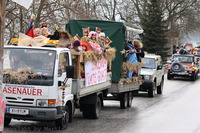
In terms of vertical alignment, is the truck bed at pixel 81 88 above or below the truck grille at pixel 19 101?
above

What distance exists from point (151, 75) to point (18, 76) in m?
10.7

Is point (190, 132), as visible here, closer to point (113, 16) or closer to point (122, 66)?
point (122, 66)

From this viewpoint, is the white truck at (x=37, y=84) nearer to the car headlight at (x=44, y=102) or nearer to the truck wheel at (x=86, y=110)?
the car headlight at (x=44, y=102)

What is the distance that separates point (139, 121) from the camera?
11570 millimetres

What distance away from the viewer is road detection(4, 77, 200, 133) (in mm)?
9945

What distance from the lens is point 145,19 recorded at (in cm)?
4428

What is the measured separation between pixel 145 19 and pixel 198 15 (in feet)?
45.5

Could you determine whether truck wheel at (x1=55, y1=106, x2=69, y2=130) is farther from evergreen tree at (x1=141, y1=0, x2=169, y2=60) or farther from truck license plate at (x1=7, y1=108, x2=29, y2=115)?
evergreen tree at (x1=141, y1=0, x2=169, y2=60)

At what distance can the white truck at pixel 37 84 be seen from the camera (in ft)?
28.9

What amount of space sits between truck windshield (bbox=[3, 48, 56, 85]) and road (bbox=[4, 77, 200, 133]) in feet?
4.25

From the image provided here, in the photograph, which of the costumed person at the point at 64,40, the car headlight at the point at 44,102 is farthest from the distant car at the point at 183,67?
the car headlight at the point at 44,102

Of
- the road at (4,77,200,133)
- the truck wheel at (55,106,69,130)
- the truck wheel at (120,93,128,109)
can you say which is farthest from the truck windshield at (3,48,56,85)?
the truck wheel at (120,93,128,109)

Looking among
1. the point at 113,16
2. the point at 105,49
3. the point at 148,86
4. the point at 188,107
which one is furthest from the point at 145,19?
the point at 105,49

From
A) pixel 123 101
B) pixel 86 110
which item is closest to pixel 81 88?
pixel 86 110
